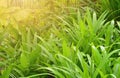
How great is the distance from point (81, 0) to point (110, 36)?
1.06 meters

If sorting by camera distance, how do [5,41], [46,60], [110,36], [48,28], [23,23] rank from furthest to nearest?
[23,23]
[48,28]
[5,41]
[110,36]
[46,60]

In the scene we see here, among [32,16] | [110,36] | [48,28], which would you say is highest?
[32,16]

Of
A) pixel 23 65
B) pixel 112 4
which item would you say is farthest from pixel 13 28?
pixel 112 4

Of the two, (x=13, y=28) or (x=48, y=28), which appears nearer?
(x=13, y=28)

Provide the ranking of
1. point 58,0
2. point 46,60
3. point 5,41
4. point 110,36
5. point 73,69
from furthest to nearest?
1. point 58,0
2. point 5,41
3. point 110,36
4. point 46,60
5. point 73,69

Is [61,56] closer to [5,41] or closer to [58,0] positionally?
[5,41]

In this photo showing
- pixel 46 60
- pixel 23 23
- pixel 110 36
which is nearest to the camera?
pixel 46 60

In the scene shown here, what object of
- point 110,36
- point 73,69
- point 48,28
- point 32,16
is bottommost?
point 73,69

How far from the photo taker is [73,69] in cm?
223

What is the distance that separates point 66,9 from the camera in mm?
3734

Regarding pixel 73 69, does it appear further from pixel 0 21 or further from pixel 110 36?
pixel 0 21

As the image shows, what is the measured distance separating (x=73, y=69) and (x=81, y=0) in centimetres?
159

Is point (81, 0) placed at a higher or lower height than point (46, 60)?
higher

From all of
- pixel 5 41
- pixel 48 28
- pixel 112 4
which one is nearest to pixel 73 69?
pixel 5 41
